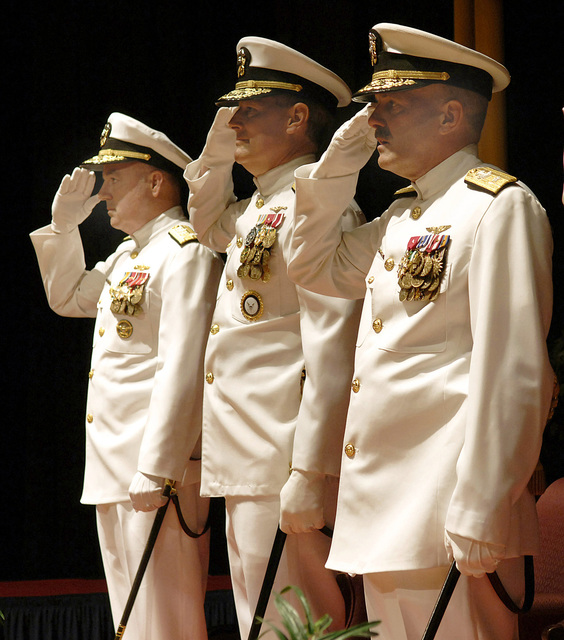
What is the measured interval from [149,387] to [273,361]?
0.58 meters

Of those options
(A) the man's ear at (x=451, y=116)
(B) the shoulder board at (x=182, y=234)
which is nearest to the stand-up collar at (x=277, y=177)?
(B) the shoulder board at (x=182, y=234)

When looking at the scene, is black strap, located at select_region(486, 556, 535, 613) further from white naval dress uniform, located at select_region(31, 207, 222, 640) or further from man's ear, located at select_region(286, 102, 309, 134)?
man's ear, located at select_region(286, 102, 309, 134)

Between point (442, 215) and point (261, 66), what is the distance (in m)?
0.86

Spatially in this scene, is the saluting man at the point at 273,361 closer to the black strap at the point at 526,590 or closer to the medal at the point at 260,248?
the medal at the point at 260,248

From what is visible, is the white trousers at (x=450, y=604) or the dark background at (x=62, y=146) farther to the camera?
the dark background at (x=62, y=146)

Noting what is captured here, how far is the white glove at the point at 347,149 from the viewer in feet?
7.77

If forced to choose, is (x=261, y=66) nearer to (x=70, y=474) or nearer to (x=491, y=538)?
(x=491, y=538)

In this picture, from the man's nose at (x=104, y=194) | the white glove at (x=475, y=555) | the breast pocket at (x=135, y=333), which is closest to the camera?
the white glove at (x=475, y=555)

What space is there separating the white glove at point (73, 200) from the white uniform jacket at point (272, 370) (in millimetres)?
912

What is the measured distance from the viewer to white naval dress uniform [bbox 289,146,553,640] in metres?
1.93

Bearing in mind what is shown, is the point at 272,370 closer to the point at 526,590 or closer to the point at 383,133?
the point at 383,133

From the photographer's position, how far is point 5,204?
4.69 m

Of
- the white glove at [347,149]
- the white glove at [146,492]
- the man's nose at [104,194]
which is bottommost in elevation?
the white glove at [146,492]

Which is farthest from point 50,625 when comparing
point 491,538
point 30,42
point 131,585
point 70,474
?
point 30,42
